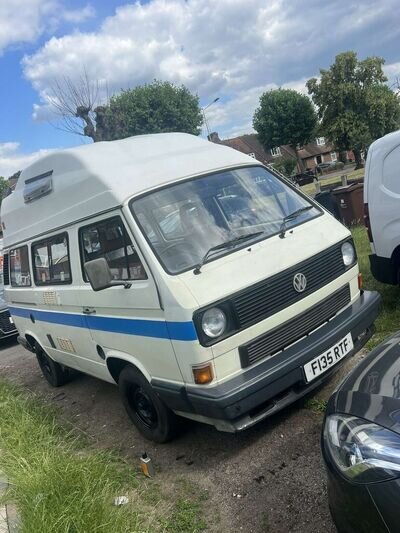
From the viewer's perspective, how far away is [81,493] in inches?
132

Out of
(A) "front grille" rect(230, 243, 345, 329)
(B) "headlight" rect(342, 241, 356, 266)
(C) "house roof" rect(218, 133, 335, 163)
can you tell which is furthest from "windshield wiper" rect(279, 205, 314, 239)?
(C) "house roof" rect(218, 133, 335, 163)

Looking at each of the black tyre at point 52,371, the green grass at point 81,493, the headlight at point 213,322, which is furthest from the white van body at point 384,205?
the black tyre at point 52,371

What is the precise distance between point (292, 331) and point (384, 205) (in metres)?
2.38

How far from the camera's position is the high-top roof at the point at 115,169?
4.02 meters

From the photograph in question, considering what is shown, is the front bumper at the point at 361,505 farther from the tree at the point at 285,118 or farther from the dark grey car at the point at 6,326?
the tree at the point at 285,118

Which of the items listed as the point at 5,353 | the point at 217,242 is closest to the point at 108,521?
the point at 217,242

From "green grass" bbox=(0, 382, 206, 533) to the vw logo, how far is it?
66.2 inches

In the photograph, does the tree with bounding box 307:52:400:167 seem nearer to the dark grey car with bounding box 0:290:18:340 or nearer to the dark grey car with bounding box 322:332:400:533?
the dark grey car with bounding box 0:290:18:340

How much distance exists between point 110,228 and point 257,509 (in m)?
2.37

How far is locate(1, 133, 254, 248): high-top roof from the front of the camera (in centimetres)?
402

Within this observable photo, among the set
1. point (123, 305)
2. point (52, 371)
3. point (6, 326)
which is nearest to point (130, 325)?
point (123, 305)

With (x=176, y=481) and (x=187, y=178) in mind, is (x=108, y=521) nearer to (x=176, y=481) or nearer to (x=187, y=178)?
(x=176, y=481)

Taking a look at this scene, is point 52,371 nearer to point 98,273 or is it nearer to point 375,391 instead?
point 98,273

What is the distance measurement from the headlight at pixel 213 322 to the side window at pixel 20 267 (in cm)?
357
